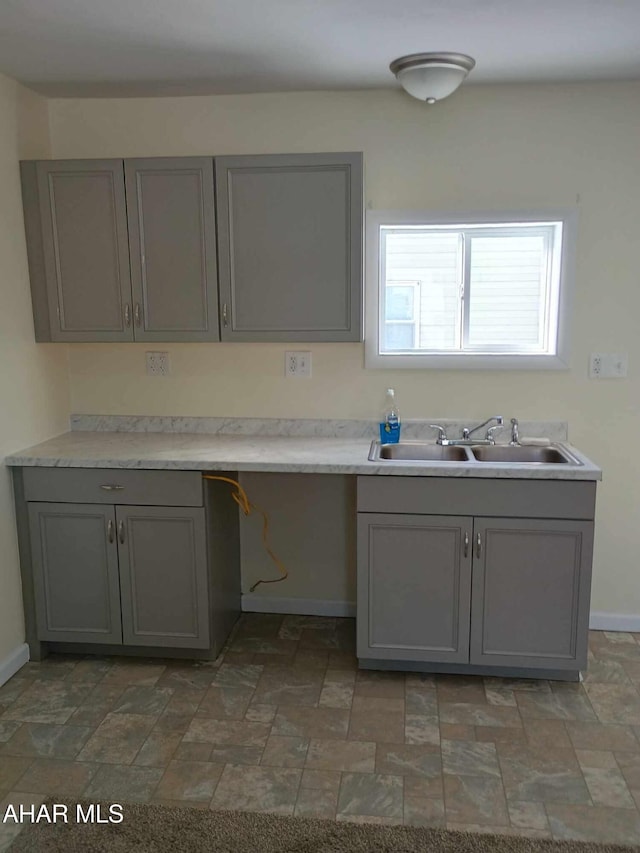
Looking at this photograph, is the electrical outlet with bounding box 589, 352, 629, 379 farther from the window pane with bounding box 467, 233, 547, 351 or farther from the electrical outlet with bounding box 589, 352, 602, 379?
the window pane with bounding box 467, 233, 547, 351

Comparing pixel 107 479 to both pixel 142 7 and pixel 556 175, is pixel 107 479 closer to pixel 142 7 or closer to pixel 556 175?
pixel 142 7

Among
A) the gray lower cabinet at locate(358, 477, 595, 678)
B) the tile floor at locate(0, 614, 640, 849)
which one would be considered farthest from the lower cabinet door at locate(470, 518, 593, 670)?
the tile floor at locate(0, 614, 640, 849)

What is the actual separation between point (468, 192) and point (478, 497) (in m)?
1.33

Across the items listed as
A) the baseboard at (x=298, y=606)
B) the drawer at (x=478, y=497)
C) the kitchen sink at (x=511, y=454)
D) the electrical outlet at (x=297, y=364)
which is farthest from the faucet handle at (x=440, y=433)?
the baseboard at (x=298, y=606)

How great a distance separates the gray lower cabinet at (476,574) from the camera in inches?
106

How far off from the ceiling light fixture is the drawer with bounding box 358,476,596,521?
1494mm

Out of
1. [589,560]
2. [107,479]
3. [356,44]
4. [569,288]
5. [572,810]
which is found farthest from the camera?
[569,288]

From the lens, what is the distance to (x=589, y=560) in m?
2.69

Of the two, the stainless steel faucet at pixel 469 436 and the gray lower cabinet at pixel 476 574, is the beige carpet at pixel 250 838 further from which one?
the stainless steel faucet at pixel 469 436

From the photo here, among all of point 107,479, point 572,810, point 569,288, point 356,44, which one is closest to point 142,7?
point 356,44

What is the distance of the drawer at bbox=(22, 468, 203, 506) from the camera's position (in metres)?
2.86

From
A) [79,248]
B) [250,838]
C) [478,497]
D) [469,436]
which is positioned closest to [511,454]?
[469,436]

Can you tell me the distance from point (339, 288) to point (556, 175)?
1052 millimetres

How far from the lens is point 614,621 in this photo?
3.29 m
